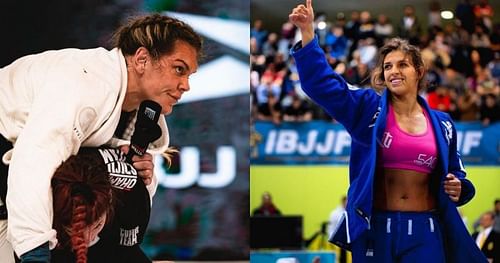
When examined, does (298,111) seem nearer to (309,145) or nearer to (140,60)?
(309,145)

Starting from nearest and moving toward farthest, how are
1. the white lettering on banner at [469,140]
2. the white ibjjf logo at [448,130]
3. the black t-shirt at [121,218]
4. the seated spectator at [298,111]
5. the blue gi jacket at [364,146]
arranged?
1. the black t-shirt at [121,218]
2. the blue gi jacket at [364,146]
3. the white ibjjf logo at [448,130]
4. the white lettering on banner at [469,140]
5. the seated spectator at [298,111]

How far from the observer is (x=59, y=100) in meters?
3.07

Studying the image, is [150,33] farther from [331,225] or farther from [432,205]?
[331,225]

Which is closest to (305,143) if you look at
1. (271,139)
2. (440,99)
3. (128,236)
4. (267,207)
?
(271,139)

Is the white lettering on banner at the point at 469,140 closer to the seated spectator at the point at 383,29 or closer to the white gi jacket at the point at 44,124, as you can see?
the seated spectator at the point at 383,29

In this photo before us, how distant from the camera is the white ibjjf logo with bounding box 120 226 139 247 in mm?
3332

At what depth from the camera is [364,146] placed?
4062 millimetres

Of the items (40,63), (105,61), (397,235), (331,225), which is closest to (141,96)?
(105,61)

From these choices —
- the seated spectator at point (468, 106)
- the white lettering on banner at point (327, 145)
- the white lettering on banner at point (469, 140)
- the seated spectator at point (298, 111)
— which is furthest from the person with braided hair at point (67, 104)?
the seated spectator at point (468, 106)

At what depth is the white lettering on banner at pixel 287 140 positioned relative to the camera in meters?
13.6

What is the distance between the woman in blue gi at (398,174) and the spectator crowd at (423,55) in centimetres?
966

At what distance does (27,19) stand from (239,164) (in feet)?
3.56

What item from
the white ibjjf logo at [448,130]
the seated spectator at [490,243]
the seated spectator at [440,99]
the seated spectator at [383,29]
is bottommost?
the seated spectator at [490,243]

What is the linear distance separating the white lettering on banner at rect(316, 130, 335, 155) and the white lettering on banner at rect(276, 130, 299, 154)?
38 centimetres
